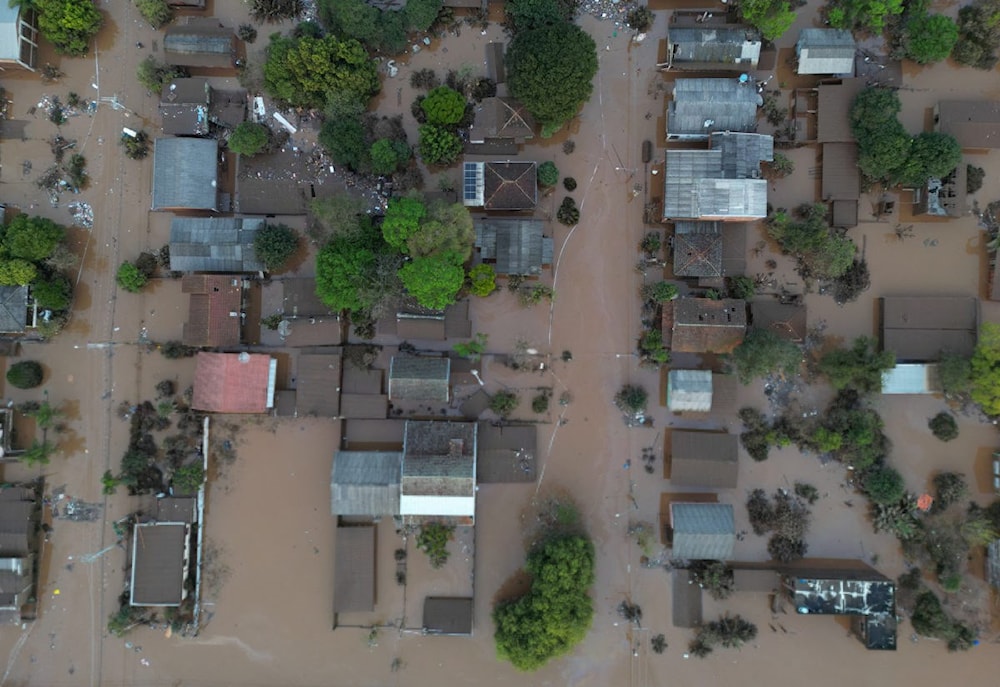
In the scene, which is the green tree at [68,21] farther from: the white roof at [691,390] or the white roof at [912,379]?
the white roof at [912,379]

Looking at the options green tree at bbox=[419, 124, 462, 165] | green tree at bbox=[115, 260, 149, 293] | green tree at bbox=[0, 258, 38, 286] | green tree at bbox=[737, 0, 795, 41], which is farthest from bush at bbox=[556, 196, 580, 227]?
green tree at bbox=[0, 258, 38, 286]

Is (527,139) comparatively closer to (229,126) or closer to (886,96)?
(229,126)

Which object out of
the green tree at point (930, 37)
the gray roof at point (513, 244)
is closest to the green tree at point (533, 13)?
the gray roof at point (513, 244)

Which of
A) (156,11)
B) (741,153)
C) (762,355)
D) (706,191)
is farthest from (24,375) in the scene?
(741,153)

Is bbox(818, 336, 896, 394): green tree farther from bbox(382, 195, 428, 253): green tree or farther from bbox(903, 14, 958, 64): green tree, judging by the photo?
bbox(382, 195, 428, 253): green tree

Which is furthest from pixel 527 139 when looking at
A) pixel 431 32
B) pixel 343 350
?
→ pixel 343 350
